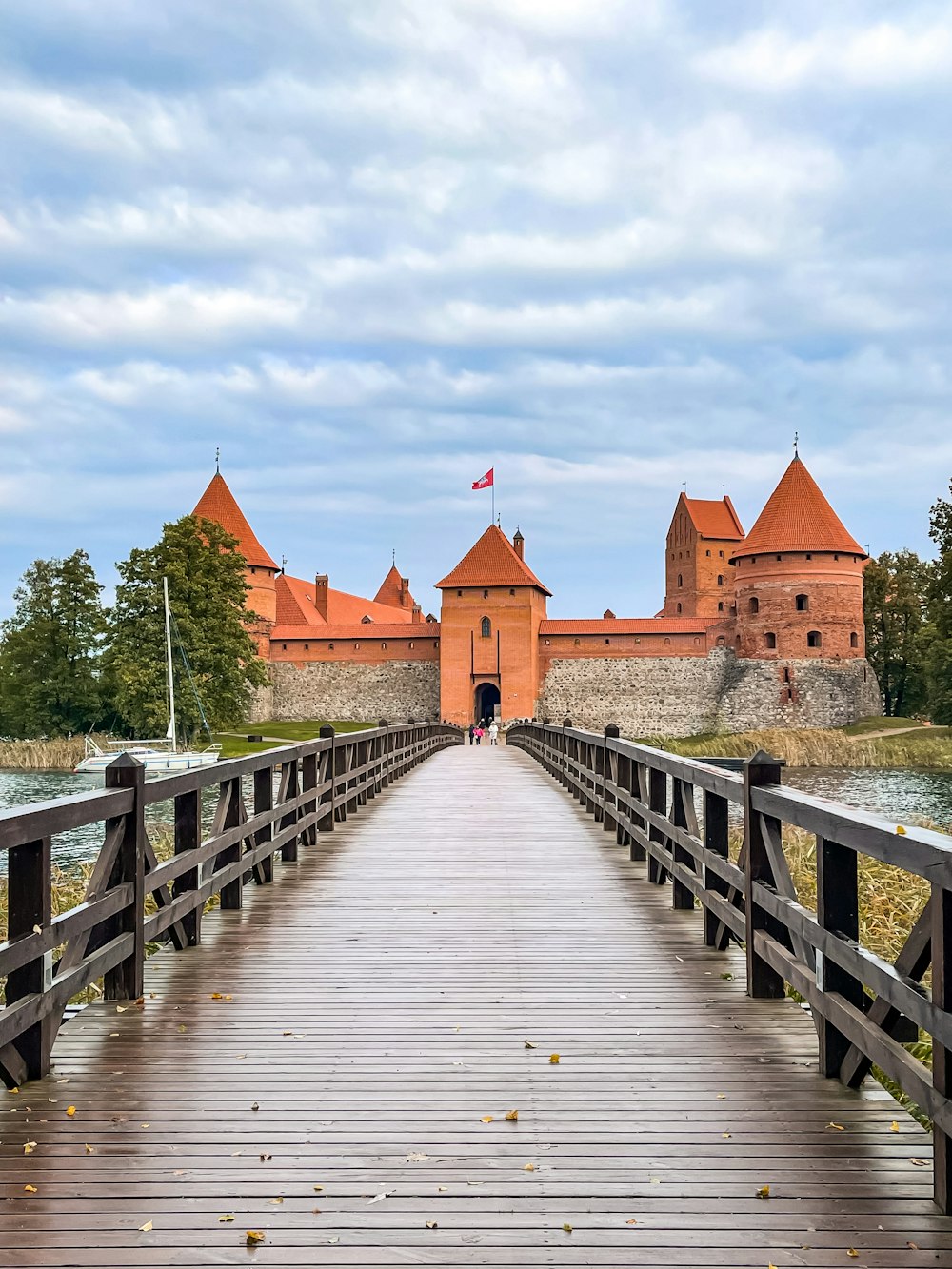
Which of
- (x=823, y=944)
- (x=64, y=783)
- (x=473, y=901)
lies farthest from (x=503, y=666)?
(x=823, y=944)

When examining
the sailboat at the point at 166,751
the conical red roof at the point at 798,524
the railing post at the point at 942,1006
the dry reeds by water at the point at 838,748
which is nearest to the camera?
the railing post at the point at 942,1006

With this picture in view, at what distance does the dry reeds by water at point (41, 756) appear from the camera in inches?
1346

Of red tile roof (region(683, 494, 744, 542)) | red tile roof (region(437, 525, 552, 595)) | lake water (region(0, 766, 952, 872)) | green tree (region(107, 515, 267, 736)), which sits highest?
red tile roof (region(683, 494, 744, 542))

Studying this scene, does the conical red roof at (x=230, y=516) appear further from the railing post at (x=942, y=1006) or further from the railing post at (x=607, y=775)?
the railing post at (x=942, y=1006)

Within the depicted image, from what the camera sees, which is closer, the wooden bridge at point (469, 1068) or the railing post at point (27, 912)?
the wooden bridge at point (469, 1068)

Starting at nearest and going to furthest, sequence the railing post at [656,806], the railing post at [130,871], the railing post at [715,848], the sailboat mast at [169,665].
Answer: the railing post at [130,871] < the railing post at [715,848] < the railing post at [656,806] < the sailboat mast at [169,665]

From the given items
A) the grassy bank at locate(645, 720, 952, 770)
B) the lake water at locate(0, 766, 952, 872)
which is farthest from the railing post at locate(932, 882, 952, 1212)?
the grassy bank at locate(645, 720, 952, 770)

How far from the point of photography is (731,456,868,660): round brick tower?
146 ft

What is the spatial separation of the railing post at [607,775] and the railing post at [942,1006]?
6.59m

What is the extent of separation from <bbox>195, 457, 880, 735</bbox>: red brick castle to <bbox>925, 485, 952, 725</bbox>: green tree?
4885 millimetres

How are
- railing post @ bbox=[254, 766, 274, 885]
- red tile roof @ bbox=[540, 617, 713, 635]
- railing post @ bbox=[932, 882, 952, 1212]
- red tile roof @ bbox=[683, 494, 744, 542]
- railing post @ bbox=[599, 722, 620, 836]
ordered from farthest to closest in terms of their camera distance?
1. red tile roof @ bbox=[683, 494, 744, 542]
2. red tile roof @ bbox=[540, 617, 713, 635]
3. railing post @ bbox=[599, 722, 620, 836]
4. railing post @ bbox=[254, 766, 274, 885]
5. railing post @ bbox=[932, 882, 952, 1212]

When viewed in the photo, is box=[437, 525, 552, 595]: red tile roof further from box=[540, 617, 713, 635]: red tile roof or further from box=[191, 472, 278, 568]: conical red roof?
box=[191, 472, 278, 568]: conical red roof

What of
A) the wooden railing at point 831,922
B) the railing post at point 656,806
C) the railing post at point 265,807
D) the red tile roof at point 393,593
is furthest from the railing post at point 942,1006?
the red tile roof at point 393,593

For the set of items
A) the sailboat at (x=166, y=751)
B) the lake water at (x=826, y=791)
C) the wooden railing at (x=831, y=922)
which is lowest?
the lake water at (x=826, y=791)
